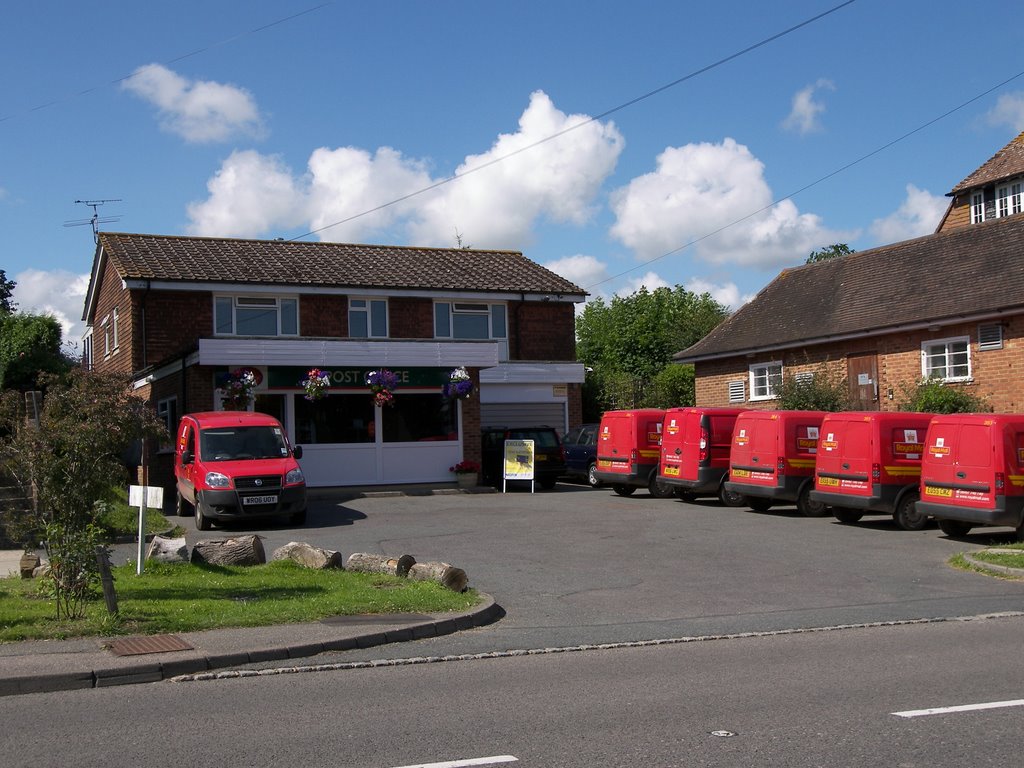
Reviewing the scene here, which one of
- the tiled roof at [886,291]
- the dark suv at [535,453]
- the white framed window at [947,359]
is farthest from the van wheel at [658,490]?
the tiled roof at [886,291]

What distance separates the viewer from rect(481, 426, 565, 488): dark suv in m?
27.2

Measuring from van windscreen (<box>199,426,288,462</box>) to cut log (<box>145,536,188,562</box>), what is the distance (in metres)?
6.46

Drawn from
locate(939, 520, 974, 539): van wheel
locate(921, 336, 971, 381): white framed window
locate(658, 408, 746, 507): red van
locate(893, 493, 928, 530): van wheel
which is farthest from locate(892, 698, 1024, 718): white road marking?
locate(921, 336, 971, 381): white framed window

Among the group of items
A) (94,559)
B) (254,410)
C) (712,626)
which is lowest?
(712,626)

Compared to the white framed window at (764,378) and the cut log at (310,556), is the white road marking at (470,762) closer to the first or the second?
the cut log at (310,556)

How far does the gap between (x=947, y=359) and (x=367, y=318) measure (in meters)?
15.8

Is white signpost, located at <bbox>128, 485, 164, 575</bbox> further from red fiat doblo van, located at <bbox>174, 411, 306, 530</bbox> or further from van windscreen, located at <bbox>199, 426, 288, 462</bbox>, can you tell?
van windscreen, located at <bbox>199, 426, 288, 462</bbox>

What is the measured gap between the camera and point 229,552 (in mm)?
13625

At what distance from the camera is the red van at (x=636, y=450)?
24.8 meters

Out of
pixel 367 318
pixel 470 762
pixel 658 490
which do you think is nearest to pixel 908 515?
pixel 658 490

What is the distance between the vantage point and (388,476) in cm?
Answer: 2602

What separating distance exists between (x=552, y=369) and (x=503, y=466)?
723 cm

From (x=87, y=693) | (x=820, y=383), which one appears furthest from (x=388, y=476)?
(x=87, y=693)

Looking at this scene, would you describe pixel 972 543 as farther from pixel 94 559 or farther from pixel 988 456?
pixel 94 559
